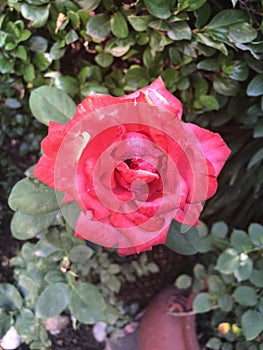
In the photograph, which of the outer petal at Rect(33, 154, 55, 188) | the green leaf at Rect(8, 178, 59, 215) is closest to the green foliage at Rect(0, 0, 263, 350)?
the green leaf at Rect(8, 178, 59, 215)

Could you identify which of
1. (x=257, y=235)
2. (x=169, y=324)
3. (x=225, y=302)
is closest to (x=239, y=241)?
(x=257, y=235)

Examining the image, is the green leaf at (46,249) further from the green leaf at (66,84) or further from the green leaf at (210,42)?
the green leaf at (210,42)

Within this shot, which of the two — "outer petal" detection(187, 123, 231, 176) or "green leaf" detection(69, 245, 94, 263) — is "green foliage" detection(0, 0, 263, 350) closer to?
"green leaf" detection(69, 245, 94, 263)

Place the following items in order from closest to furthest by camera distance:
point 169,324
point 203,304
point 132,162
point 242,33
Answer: point 132,162 → point 242,33 → point 203,304 → point 169,324

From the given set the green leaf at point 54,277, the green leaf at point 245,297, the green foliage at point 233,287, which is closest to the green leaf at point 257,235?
the green foliage at point 233,287

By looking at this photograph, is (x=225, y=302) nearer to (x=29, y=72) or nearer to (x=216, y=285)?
(x=216, y=285)

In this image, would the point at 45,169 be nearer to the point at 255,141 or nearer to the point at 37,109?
the point at 37,109
